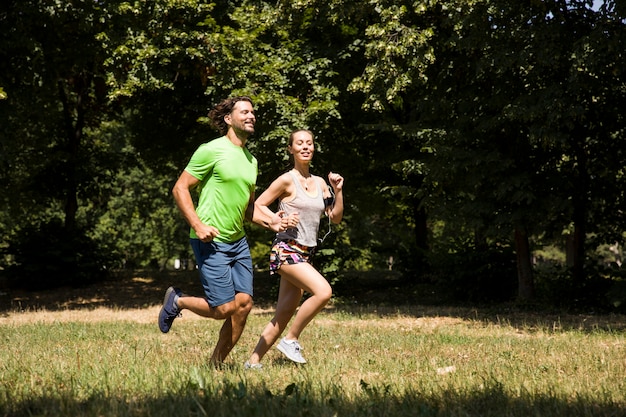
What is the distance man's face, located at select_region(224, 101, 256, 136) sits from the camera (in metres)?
6.22

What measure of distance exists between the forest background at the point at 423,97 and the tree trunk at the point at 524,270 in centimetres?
5

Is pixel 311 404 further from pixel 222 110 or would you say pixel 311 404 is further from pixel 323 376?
pixel 222 110

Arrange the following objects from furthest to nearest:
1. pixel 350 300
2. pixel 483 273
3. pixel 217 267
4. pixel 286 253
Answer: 1. pixel 350 300
2. pixel 483 273
3. pixel 286 253
4. pixel 217 267

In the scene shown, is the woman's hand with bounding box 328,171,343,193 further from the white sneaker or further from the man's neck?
the white sneaker

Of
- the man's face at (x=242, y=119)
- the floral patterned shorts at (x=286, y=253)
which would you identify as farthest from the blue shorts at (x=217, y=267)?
the man's face at (x=242, y=119)

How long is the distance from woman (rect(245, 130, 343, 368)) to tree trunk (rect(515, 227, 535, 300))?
11005 millimetres

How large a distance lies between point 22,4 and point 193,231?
41.0 ft

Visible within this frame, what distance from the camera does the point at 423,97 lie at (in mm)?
17250

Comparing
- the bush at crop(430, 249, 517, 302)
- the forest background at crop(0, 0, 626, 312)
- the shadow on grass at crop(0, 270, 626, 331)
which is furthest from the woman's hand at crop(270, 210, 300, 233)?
the bush at crop(430, 249, 517, 302)

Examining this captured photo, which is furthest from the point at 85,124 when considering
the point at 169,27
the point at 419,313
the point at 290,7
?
the point at 419,313

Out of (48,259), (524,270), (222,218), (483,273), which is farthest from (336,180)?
(48,259)

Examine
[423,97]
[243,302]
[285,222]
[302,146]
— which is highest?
[423,97]

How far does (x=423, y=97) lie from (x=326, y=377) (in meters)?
12.6

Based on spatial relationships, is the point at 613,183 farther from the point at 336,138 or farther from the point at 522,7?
the point at 336,138
